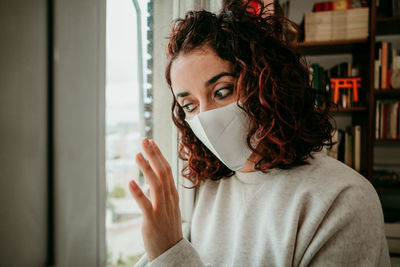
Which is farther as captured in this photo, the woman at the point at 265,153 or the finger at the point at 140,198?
the woman at the point at 265,153

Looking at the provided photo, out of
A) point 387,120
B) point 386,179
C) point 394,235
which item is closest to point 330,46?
point 387,120

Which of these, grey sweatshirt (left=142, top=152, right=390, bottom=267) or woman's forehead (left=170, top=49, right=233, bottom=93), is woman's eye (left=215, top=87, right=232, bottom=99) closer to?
woman's forehead (left=170, top=49, right=233, bottom=93)

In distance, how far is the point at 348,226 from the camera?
0.54 m

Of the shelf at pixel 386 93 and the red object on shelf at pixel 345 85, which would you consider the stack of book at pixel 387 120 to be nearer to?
the shelf at pixel 386 93

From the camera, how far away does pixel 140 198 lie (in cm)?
42

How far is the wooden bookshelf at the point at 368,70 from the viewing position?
5.14ft

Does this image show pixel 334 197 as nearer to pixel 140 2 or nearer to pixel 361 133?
pixel 140 2

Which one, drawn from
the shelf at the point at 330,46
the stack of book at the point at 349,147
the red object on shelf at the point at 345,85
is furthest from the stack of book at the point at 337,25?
the stack of book at the point at 349,147

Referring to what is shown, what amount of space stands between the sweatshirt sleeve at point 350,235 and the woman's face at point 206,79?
1.30ft

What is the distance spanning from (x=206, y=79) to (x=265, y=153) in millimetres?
287

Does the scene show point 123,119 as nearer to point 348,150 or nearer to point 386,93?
point 348,150

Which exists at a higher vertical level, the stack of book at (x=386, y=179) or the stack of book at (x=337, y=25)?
the stack of book at (x=337, y=25)

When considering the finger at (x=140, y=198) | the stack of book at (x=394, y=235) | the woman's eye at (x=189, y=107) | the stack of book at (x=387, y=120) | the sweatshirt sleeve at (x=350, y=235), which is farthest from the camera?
the stack of book at (x=387, y=120)

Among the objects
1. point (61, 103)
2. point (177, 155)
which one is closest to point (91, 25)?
point (61, 103)
